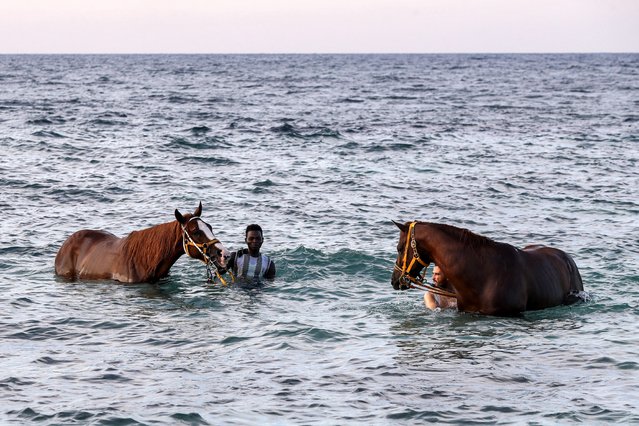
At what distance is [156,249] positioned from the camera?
15555 millimetres

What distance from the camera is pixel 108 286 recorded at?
1584 centimetres

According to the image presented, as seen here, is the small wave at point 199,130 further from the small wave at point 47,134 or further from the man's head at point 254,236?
the man's head at point 254,236

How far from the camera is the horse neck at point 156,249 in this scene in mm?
15422

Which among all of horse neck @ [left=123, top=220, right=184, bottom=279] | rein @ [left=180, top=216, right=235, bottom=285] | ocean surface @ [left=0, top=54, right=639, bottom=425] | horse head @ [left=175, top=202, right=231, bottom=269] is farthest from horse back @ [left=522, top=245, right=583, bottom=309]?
Answer: horse neck @ [left=123, top=220, right=184, bottom=279]

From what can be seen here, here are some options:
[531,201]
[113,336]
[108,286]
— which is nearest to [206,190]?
[531,201]

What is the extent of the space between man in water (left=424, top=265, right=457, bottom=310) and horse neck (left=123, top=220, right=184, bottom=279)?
4.02 metres

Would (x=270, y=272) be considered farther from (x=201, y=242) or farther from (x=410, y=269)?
(x=410, y=269)

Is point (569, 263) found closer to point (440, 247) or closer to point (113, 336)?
point (440, 247)

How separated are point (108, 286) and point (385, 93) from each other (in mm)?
60985

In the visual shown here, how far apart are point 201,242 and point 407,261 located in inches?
130

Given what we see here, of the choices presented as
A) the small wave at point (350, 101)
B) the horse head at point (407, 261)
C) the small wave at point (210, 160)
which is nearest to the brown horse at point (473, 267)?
the horse head at point (407, 261)

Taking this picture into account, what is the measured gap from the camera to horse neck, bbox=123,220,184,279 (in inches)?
607

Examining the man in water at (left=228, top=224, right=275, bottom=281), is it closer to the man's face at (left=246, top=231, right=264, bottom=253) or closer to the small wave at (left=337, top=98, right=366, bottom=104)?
the man's face at (left=246, top=231, right=264, bottom=253)

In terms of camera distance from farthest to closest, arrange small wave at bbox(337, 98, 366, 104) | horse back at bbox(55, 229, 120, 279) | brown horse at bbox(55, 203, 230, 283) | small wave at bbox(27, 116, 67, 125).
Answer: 1. small wave at bbox(337, 98, 366, 104)
2. small wave at bbox(27, 116, 67, 125)
3. horse back at bbox(55, 229, 120, 279)
4. brown horse at bbox(55, 203, 230, 283)
